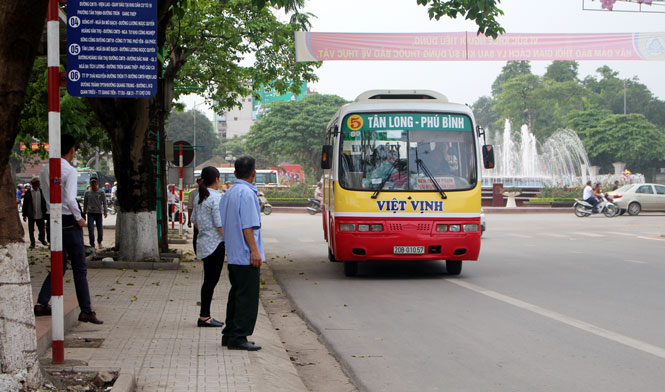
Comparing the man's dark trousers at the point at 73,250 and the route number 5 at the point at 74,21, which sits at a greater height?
the route number 5 at the point at 74,21

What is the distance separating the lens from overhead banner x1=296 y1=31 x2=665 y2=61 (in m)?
25.3

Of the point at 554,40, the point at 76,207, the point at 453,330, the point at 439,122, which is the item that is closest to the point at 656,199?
the point at 554,40

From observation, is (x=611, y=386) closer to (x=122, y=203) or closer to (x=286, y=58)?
(x=122, y=203)

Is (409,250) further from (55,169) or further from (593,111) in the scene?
(593,111)

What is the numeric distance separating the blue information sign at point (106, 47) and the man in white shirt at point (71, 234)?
36.3 inches

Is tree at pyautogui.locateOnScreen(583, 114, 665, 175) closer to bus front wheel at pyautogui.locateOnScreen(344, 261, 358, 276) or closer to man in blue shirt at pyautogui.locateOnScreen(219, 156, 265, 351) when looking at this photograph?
bus front wheel at pyautogui.locateOnScreen(344, 261, 358, 276)

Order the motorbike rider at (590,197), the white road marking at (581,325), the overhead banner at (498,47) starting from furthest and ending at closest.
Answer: the motorbike rider at (590,197), the overhead banner at (498,47), the white road marking at (581,325)

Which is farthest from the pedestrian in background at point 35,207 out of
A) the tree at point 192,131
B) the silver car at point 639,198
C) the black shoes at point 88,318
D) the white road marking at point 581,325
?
the tree at point 192,131

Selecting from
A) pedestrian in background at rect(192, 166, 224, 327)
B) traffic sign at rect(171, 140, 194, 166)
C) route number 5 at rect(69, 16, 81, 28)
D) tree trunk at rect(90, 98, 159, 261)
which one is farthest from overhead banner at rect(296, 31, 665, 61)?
route number 5 at rect(69, 16, 81, 28)

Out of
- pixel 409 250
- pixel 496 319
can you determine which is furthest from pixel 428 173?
pixel 496 319

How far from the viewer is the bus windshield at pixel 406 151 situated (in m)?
12.4

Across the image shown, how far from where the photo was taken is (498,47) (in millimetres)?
25406

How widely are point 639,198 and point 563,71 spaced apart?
79.7 metres

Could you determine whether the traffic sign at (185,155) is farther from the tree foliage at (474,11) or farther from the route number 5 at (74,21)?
the route number 5 at (74,21)
